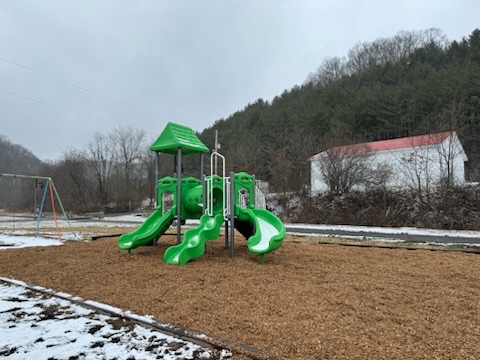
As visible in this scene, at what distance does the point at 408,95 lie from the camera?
114ft

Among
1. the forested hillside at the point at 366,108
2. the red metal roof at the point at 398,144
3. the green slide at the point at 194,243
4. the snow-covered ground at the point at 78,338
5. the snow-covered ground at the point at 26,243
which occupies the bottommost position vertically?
the snow-covered ground at the point at 78,338

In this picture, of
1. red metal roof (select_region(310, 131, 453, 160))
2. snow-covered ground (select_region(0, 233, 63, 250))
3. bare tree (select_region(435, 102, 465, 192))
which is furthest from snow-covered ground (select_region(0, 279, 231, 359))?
red metal roof (select_region(310, 131, 453, 160))

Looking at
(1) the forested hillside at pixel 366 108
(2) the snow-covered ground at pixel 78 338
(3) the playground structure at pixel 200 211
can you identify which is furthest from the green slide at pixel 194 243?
(1) the forested hillside at pixel 366 108

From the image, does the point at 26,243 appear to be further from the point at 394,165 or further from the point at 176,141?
the point at 394,165

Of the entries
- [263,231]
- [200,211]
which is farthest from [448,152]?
[200,211]

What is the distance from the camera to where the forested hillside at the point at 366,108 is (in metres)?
26.2

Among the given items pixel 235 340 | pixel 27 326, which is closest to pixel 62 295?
Answer: pixel 27 326

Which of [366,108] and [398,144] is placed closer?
[398,144]

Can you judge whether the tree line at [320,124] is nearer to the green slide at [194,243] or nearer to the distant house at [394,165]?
the distant house at [394,165]

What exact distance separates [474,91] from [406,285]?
101 feet

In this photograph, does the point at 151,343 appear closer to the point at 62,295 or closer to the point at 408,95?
the point at 62,295

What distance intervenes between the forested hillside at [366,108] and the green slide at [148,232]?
16784 millimetres

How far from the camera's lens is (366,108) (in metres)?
36.0

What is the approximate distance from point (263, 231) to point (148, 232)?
2.81m
